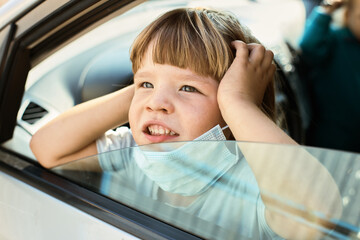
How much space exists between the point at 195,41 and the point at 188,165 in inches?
16.4

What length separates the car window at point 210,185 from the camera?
90 centimetres

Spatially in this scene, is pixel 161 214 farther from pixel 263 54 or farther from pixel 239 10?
pixel 239 10

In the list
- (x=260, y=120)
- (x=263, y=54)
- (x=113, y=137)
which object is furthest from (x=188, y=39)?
(x=113, y=137)

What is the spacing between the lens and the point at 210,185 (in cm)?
115

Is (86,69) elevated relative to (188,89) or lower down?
elevated

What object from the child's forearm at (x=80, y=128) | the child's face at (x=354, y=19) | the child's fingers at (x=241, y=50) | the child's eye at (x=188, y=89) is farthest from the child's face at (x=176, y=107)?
the child's face at (x=354, y=19)

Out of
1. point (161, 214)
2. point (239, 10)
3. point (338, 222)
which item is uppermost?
point (239, 10)

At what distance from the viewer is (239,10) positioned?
1.83 metres

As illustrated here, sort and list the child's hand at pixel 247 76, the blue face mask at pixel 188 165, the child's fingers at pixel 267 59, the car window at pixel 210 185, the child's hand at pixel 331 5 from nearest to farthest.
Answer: the car window at pixel 210 185 → the blue face mask at pixel 188 165 → the child's hand at pixel 247 76 → the child's fingers at pixel 267 59 → the child's hand at pixel 331 5

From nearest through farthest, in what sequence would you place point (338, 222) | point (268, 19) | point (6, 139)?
1. point (338, 222)
2. point (6, 139)
3. point (268, 19)

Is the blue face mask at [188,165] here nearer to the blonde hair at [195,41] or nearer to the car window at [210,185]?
the car window at [210,185]

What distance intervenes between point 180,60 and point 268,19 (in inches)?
33.2

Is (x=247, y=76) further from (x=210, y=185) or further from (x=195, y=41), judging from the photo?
(x=210, y=185)

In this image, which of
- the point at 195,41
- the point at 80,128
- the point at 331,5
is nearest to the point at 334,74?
the point at 331,5
